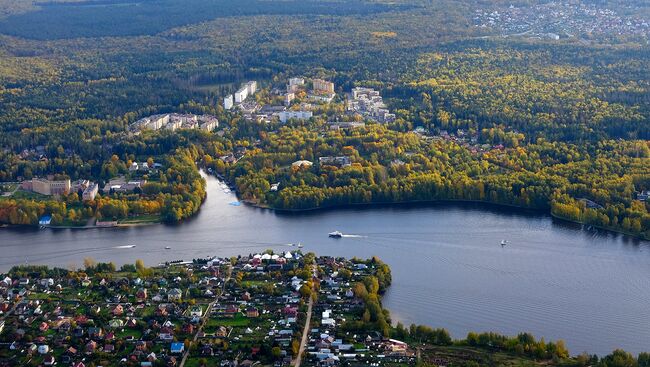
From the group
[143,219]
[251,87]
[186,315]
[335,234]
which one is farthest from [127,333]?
[251,87]

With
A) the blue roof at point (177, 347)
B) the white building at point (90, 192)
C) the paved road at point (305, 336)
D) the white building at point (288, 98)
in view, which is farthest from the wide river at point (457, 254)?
the white building at point (288, 98)

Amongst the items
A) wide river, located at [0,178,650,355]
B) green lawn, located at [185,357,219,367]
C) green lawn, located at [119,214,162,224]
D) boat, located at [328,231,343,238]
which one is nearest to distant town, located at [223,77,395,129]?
wide river, located at [0,178,650,355]

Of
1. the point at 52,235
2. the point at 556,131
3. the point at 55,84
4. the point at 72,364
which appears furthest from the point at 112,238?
the point at 55,84

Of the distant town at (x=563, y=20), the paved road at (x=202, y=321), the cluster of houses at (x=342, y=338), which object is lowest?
the paved road at (x=202, y=321)

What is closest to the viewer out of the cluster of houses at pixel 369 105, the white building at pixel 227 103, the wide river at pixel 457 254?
the wide river at pixel 457 254

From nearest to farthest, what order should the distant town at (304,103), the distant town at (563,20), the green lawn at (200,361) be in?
the green lawn at (200,361)
the distant town at (304,103)
the distant town at (563,20)

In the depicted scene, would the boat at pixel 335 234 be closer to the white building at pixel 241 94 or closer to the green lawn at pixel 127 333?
the green lawn at pixel 127 333

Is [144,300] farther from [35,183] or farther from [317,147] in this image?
[317,147]
